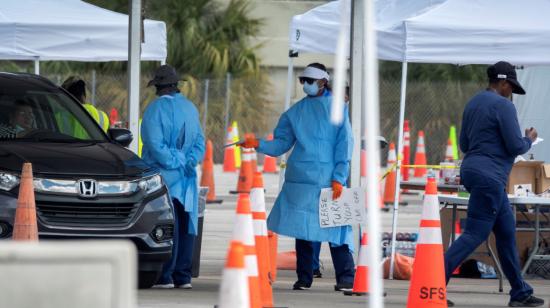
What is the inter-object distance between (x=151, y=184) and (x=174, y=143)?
0.93 metres

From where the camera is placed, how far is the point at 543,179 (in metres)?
13.0

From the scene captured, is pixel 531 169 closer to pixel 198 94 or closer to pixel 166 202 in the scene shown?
pixel 166 202

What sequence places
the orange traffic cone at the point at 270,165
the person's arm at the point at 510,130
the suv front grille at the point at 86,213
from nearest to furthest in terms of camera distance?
the suv front grille at the point at 86,213, the person's arm at the point at 510,130, the orange traffic cone at the point at 270,165

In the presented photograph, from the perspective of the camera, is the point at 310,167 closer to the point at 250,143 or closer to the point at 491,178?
the point at 250,143

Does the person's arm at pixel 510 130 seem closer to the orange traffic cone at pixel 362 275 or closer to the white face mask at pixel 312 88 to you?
the orange traffic cone at pixel 362 275

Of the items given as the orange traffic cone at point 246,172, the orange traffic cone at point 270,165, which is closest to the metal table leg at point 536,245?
the orange traffic cone at point 246,172

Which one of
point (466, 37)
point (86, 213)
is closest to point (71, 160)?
point (86, 213)

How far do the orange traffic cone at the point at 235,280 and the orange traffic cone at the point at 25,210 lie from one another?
3.79 metres

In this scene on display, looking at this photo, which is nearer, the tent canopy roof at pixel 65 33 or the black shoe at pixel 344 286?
the black shoe at pixel 344 286

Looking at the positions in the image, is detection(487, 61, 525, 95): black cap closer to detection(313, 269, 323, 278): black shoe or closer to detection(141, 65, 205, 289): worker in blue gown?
detection(141, 65, 205, 289): worker in blue gown

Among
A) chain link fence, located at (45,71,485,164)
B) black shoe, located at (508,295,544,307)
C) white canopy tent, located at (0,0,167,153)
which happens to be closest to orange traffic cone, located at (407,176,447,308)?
black shoe, located at (508,295,544,307)

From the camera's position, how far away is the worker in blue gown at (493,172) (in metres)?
10.5

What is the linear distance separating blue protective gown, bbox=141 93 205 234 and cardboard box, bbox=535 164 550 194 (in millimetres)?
3364

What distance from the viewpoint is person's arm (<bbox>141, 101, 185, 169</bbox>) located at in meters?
11.4
